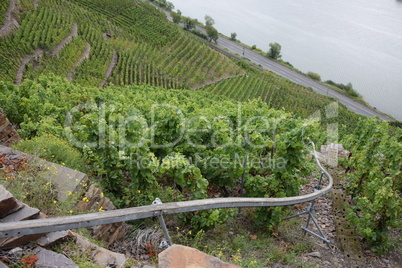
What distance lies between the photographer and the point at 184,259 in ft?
12.0

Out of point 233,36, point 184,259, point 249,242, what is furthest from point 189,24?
point 184,259

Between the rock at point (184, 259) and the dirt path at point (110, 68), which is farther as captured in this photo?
the dirt path at point (110, 68)

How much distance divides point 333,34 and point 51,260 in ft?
239

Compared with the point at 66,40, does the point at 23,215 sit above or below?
above

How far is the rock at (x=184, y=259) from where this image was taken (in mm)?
3583

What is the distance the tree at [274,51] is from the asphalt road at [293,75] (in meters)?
1.17

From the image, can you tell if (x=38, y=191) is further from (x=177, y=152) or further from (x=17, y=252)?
(x=177, y=152)

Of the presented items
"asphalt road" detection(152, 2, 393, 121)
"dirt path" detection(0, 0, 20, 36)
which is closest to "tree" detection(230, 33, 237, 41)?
"asphalt road" detection(152, 2, 393, 121)

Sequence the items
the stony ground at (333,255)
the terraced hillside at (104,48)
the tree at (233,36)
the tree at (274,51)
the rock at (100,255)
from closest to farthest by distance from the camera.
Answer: the rock at (100,255) → the stony ground at (333,255) → the terraced hillside at (104,48) → the tree at (274,51) → the tree at (233,36)

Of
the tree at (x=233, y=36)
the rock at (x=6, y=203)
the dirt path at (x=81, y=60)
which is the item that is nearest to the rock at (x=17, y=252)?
the rock at (x=6, y=203)

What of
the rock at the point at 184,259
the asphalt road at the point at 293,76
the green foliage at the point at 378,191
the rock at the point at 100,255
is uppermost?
the asphalt road at the point at 293,76

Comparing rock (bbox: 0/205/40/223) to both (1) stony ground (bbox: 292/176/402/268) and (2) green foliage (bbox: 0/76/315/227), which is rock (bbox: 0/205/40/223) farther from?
(1) stony ground (bbox: 292/176/402/268)

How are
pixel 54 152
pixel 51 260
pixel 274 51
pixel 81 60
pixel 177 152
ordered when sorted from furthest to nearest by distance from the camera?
pixel 274 51 < pixel 81 60 < pixel 177 152 < pixel 54 152 < pixel 51 260

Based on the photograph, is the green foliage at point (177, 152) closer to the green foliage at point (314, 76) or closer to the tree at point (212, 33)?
the green foliage at point (314, 76)
